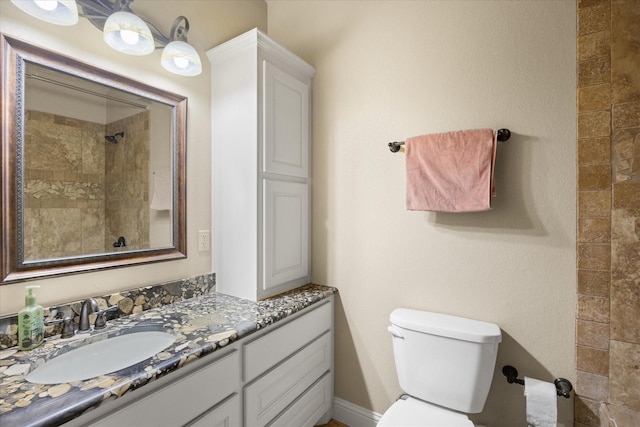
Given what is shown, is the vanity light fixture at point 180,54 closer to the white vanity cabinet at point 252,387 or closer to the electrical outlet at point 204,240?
the electrical outlet at point 204,240

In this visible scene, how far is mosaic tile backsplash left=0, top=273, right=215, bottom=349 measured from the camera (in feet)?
3.33

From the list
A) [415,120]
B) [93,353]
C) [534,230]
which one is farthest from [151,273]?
[534,230]

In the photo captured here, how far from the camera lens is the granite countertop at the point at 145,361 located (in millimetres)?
708

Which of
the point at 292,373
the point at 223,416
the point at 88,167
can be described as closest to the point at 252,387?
the point at 223,416

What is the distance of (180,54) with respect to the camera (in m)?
1.35

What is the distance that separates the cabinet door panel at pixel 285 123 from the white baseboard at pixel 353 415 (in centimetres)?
138

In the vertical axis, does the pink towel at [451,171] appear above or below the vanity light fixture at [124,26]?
below

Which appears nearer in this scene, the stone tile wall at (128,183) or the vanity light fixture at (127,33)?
the vanity light fixture at (127,33)

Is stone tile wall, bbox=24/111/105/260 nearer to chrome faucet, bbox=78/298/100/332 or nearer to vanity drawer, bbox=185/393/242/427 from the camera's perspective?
chrome faucet, bbox=78/298/100/332

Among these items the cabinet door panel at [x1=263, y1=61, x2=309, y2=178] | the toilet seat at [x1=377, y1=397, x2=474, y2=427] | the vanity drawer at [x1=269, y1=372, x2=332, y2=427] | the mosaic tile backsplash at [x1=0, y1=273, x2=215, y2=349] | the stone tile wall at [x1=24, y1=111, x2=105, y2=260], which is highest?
the cabinet door panel at [x1=263, y1=61, x2=309, y2=178]

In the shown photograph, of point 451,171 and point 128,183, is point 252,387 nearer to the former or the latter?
point 128,183

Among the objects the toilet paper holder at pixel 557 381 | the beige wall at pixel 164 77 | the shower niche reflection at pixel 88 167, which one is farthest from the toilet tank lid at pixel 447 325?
the shower niche reflection at pixel 88 167

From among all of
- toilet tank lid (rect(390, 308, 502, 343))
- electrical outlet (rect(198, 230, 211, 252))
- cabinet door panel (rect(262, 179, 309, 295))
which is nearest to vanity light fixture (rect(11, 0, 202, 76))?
cabinet door panel (rect(262, 179, 309, 295))

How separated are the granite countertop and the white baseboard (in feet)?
2.23
